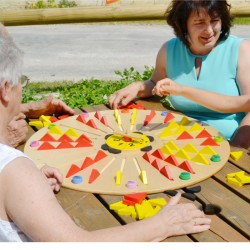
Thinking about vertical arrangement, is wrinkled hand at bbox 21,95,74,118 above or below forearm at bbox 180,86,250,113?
below

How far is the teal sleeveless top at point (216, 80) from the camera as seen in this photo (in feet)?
10.3

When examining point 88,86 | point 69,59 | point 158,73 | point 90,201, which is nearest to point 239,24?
point 69,59

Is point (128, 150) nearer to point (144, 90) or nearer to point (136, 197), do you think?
point (136, 197)

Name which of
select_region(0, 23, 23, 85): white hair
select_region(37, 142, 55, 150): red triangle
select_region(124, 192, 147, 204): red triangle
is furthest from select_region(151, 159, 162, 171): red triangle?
select_region(0, 23, 23, 85): white hair

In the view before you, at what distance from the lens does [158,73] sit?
11.6 ft

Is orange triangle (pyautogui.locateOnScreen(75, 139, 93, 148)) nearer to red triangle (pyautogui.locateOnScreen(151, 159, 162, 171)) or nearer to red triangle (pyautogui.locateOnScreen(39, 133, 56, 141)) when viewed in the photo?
red triangle (pyautogui.locateOnScreen(39, 133, 56, 141))

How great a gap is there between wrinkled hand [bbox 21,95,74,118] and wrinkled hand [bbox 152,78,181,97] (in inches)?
22.4

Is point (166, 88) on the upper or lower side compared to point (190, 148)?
upper

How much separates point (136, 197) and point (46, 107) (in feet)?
4.02

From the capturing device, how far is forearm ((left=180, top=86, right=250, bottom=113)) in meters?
2.87

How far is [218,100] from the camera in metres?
2.92

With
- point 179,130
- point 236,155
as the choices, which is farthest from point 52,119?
point 236,155

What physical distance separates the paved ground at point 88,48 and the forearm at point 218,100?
12.6 feet

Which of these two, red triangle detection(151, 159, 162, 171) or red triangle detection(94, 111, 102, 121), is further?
red triangle detection(94, 111, 102, 121)
